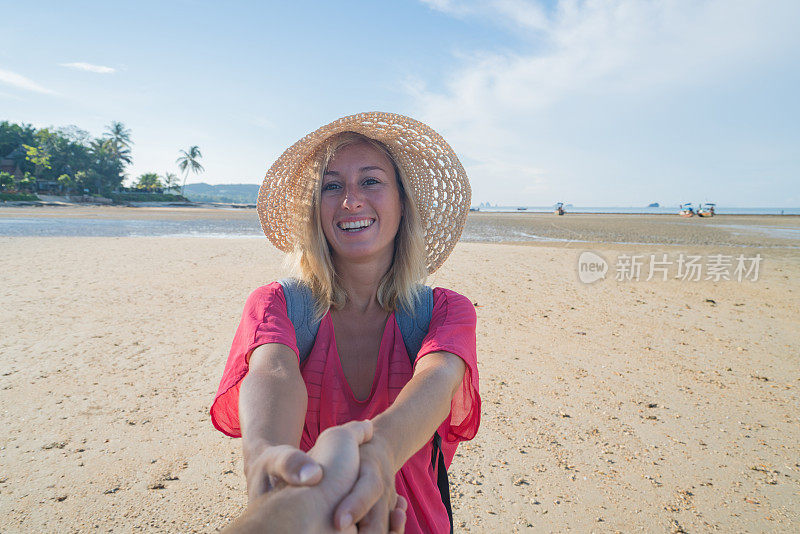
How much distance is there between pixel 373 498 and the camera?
1.00m

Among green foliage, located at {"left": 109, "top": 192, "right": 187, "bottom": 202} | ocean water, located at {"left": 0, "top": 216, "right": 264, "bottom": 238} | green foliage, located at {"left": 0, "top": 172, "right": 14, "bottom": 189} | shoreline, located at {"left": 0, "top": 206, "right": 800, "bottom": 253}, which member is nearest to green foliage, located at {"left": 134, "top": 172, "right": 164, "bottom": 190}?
green foliage, located at {"left": 109, "top": 192, "right": 187, "bottom": 202}

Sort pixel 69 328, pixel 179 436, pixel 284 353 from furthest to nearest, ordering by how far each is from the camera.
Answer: pixel 69 328 → pixel 179 436 → pixel 284 353

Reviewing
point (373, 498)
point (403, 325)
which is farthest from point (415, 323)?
point (373, 498)

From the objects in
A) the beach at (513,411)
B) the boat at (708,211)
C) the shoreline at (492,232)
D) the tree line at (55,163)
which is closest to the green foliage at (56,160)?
the tree line at (55,163)

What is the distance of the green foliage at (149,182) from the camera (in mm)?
63906

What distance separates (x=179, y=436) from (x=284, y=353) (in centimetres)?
218

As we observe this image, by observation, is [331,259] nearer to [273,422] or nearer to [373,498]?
[273,422]

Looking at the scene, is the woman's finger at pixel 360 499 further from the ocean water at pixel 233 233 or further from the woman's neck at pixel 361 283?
the ocean water at pixel 233 233

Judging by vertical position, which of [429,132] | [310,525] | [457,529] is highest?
[429,132]

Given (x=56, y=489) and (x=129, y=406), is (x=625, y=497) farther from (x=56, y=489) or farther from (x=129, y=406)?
(x=129, y=406)

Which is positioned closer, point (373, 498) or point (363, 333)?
point (373, 498)

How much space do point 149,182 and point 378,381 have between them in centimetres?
7396

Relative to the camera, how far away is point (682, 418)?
11.6 feet

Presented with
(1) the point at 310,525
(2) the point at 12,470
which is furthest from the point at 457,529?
(2) the point at 12,470
